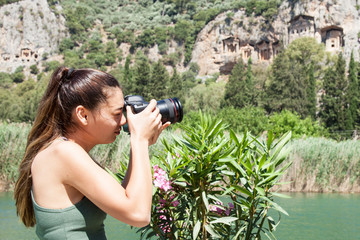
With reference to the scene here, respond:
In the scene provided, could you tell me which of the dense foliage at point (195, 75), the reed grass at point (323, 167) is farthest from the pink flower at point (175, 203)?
the dense foliage at point (195, 75)

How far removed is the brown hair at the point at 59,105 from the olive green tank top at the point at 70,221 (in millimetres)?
119

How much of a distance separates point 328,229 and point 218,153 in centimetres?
345

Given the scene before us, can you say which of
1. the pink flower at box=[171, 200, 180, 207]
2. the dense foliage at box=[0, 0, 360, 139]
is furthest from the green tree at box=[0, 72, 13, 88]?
the pink flower at box=[171, 200, 180, 207]

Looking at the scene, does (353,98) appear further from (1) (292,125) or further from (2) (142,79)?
(2) (142,79)

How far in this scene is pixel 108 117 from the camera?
3.49 ft

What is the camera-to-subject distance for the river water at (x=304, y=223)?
174 inches

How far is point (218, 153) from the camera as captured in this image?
7.07 feet

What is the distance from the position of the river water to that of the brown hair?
2.70 m

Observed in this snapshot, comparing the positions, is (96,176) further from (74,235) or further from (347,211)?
(347,211)

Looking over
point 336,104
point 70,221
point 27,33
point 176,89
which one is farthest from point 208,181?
point 27,33

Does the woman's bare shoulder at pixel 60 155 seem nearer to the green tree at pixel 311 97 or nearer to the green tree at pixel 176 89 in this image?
the green tree at pixel 311 97

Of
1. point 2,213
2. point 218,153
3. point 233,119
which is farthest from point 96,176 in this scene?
point 233,119

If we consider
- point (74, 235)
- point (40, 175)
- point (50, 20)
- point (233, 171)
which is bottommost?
point (233, 171)

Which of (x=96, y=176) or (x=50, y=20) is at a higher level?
(x=50, y=20)
